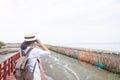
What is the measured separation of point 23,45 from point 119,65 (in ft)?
66.2

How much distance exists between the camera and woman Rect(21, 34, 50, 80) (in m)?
5.27

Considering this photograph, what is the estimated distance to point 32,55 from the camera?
5.38 m

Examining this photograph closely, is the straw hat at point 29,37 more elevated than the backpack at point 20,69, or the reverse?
the straw hat at point 29,37

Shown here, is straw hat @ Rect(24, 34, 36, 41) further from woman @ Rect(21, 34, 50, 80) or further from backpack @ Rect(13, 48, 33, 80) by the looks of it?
backpack @ Rect(13, 48, 33, 80)

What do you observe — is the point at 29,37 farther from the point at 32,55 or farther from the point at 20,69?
the point at 20,69

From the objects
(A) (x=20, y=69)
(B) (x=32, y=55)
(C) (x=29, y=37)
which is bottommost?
(A) (x=20, y=69)

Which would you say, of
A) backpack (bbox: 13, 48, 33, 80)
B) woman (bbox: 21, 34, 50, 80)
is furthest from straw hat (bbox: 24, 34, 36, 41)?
backpack (bbox: 13, 48, 33, 80)

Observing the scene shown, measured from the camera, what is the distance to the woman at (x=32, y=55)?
5266mm

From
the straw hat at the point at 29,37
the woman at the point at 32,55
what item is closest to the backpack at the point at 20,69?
the woman at the point at 32,55

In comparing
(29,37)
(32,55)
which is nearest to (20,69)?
(32,55)

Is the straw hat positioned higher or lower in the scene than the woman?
higher

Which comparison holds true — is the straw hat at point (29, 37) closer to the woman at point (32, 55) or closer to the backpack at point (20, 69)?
the woman at point (32, 55)

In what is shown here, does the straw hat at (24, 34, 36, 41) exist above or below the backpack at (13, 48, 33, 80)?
above

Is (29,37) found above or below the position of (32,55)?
above
